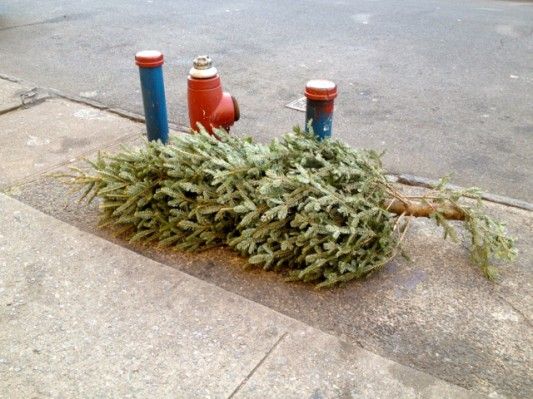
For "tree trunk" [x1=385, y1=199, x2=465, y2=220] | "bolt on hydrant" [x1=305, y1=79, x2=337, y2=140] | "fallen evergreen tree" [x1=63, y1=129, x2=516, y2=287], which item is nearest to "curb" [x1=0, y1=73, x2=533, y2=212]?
"tree trunk" [x1=385, y1=199, x2=465, y2=220]

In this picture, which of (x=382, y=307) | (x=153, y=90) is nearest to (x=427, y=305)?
(x=382, y=307)

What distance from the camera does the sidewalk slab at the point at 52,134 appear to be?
4.41m

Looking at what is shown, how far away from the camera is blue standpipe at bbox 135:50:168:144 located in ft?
12.9

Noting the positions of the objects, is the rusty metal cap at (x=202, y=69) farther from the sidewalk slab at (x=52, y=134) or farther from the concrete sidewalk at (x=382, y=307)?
the sidewalk slab at (x=52, y=134)

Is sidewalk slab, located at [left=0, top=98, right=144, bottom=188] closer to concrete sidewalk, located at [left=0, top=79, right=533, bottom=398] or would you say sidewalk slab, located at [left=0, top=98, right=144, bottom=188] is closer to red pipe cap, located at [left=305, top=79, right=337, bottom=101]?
concrete sidewalk, located at [left=0, top=79, right=533, bottom=398]

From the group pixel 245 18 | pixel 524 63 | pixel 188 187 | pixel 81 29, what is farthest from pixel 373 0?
pixel 188 187

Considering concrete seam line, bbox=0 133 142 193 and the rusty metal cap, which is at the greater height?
the rusty metal cap

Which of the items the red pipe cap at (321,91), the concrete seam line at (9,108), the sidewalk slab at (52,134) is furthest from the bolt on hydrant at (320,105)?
the concrete seam line at (9,108)

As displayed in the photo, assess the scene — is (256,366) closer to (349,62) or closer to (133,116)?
(133,116)

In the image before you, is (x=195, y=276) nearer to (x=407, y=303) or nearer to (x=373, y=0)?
(x=407, y=303)

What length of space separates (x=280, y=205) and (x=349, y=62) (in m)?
5.12

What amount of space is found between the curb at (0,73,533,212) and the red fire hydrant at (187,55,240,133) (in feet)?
4.12

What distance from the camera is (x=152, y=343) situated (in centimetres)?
255

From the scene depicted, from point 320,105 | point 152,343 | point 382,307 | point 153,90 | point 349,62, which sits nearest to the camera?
point 152,343
